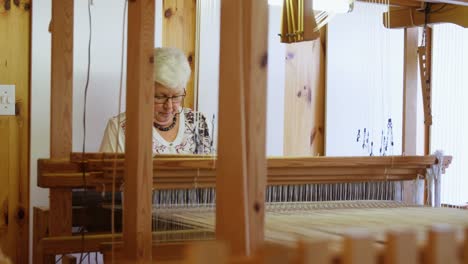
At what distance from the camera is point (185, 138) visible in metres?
3.61

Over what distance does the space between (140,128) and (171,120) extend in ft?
5.22

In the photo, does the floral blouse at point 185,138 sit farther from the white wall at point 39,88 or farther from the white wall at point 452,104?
the white wall at point 452,104

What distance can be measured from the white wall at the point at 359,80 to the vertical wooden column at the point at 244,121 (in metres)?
2.89

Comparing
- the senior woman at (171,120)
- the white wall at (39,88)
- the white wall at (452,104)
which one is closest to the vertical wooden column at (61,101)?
the senior woman at (171,120)

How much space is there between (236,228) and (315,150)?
2.94 meters

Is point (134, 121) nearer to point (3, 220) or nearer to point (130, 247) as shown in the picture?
point (130, 247)

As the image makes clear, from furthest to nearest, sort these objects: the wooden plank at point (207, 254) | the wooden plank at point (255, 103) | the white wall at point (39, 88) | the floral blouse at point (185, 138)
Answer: the white wall at point (39, 88), the floral blouse at point (185, 138), the wooden plank at point (255, 103), the wooden plank at point (207, 254)

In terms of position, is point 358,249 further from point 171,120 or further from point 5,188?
point 5,188

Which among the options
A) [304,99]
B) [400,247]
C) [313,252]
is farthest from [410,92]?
[313,252]

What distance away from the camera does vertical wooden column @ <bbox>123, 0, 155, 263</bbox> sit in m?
2.01

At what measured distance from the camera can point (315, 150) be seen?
443 centimetres

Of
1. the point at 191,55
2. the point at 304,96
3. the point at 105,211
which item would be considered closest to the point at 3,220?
the point at 105,211

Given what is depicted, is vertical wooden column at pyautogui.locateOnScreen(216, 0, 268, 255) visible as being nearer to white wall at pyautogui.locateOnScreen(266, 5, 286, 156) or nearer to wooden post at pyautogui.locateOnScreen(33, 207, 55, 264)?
wooden post at pyautogui.locateOnScreen(33, 207, 55, 264)

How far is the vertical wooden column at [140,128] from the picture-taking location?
2.01 metres
